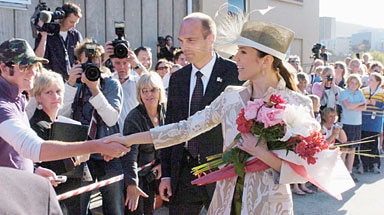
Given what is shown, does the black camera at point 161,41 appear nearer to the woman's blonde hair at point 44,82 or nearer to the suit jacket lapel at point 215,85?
the woman's blonde hair at point 44,82

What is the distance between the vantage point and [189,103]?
357 centimetres

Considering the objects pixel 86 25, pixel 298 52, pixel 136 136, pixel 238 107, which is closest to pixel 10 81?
pixel 136 136

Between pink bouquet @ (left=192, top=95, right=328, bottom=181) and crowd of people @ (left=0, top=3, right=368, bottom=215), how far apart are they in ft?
0.22

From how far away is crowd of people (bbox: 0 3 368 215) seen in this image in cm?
268

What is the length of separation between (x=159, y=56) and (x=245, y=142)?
711 centimetres

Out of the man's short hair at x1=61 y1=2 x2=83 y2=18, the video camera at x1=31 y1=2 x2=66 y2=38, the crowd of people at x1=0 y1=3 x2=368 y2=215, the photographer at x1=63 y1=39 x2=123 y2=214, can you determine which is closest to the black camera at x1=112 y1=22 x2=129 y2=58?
the crowd of people at x1=0 y1=3 x2=368 y2=215

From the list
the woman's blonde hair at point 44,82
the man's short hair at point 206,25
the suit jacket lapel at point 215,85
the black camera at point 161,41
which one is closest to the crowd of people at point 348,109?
the black camera at point 161,41

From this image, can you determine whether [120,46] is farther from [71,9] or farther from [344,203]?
[344,203]

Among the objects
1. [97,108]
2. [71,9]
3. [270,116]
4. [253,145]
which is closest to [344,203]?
[97,108]

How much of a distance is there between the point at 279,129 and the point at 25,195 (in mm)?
1703

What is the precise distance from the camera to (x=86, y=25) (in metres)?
8.55

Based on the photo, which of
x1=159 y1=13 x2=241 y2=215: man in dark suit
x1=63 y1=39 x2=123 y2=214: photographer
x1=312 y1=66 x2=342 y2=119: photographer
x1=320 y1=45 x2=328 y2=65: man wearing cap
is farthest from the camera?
x1=320 y1=45 x2=328 y2=65: man wearing cap

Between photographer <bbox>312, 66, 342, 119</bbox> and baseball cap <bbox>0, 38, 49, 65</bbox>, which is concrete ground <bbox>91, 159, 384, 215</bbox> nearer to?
photographer <bbox>312, 66, 342, 119</bbox>

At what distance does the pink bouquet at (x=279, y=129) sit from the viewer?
247cm
